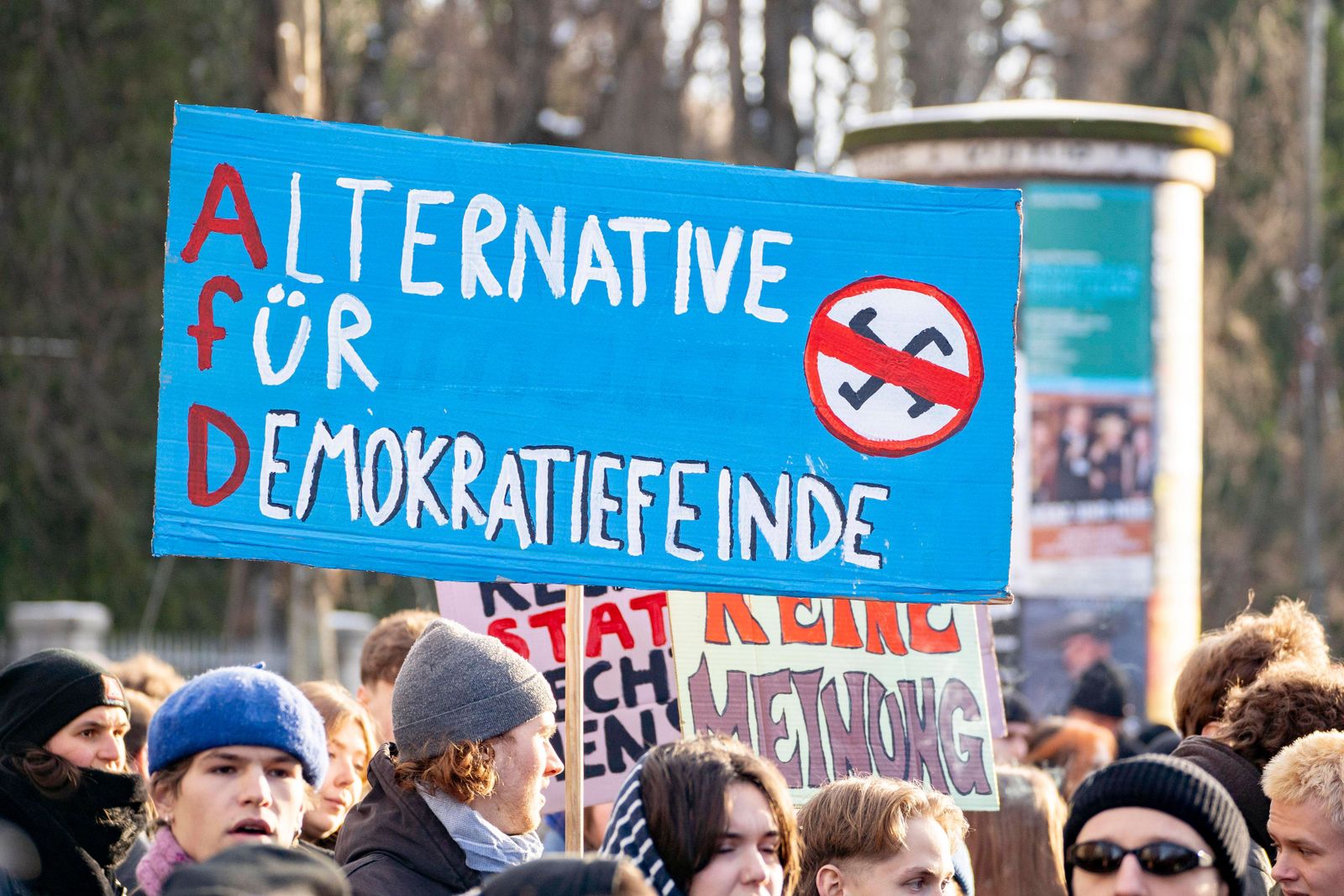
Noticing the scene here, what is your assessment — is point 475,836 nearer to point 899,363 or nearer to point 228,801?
point 228,801

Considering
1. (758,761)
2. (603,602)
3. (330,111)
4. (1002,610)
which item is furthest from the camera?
(330,111)

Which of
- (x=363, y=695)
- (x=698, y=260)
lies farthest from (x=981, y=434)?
(x=363, y=695)

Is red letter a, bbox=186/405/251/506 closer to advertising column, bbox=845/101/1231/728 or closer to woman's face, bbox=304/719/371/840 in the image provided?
woman's face, bbox=304/719/371/840

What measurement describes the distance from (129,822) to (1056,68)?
23.7m

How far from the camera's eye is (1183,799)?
2.97 metres

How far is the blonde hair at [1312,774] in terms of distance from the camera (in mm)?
3447

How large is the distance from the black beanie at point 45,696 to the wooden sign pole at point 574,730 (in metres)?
0.91

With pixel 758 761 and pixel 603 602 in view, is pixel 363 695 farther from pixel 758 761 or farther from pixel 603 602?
pixel 758 761

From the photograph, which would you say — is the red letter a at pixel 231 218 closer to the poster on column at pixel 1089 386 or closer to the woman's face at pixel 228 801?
the woman's face at pixel 228 801

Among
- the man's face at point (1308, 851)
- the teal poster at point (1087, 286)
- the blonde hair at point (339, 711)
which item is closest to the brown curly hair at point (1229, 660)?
the man's face at point (1308, 851)

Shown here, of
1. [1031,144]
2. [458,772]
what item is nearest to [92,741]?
[458,772]

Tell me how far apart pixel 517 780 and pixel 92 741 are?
0.90m

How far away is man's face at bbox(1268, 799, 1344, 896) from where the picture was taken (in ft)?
11.3

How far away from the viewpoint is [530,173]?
4.06 metres
